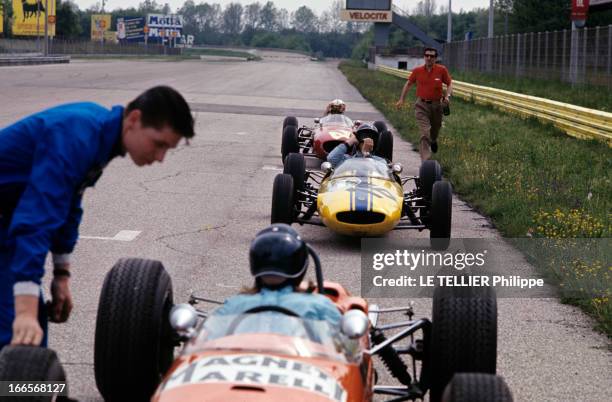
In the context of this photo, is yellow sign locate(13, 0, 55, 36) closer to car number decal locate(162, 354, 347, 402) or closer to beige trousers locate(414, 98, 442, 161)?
beige trousers locate(414, 98, 442, 161)

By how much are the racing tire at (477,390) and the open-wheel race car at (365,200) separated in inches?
255

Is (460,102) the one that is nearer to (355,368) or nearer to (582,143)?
(582,143)

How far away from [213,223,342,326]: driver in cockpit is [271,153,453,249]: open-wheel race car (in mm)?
5700

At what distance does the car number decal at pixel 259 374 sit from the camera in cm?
467

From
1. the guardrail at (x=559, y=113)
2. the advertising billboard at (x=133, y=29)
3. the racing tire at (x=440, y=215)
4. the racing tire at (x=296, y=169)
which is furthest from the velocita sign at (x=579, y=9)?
the advertising billboard at (x=133, y=29)

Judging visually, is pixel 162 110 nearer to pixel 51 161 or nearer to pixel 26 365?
pixel 51 161

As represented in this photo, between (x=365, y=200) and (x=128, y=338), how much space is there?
5.91 meters

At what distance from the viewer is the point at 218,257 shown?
10656mm

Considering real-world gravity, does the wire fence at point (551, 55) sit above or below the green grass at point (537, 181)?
above

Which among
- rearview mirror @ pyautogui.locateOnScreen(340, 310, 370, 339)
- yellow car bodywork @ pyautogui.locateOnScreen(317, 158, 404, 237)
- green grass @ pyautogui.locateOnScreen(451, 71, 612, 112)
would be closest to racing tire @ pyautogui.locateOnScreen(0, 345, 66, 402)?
rearview mirror @ pyautogui.locateOnScreen(340, 310, 370, 339)

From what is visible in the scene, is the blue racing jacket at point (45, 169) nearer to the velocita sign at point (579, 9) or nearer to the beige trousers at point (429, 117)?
the beige trousers at point (429, 117)

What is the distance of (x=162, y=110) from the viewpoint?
454 cm

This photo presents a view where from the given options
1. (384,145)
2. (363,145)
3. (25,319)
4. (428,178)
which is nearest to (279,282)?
(25,319)

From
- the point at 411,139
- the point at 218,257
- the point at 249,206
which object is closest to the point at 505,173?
the point at 249,206
